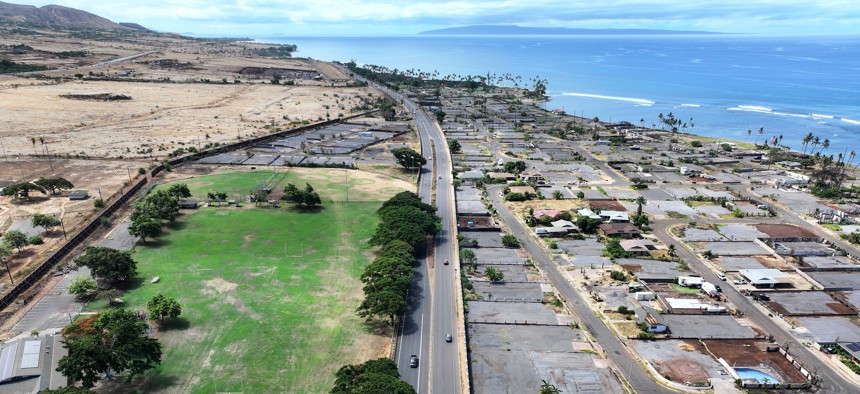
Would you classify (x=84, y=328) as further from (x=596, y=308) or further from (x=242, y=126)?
(x=242, y=126)

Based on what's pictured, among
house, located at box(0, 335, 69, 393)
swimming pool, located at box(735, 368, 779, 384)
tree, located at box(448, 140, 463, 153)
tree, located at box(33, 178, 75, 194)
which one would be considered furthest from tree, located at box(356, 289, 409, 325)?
tree, located at box(448, 140, 463, 153)

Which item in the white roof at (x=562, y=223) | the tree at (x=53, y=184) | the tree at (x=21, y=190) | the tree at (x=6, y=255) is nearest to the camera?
the tree at (x=6, y=255)

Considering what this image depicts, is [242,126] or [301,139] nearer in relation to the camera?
[301,139]

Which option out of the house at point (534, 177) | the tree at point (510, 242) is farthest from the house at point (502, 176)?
the tree at point (510, 242)

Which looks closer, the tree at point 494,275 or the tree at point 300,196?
the tree at point 494,275

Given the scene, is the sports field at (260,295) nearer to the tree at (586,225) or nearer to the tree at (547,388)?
the tree at (547,388)

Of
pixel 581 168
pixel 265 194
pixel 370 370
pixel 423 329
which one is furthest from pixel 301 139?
pixel 370 370
